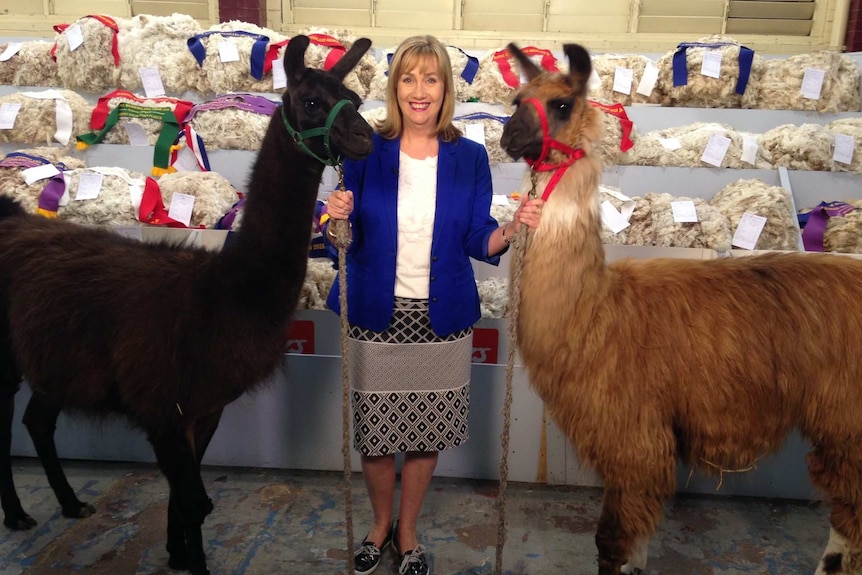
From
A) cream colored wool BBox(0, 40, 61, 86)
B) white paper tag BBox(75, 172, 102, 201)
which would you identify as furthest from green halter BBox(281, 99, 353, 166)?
cream colored wool BBox(0, 40, 61, 86)

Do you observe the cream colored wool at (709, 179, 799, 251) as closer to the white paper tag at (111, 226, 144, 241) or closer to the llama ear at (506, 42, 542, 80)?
the llama ear at (506, 42, 542, 80)

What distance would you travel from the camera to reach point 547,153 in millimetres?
1874

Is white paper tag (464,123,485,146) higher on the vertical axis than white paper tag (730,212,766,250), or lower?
higher

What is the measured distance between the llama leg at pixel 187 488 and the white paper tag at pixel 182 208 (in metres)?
1.49

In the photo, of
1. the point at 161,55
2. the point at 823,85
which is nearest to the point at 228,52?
the point at 161,55

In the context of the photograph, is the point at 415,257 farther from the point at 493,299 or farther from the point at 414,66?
the point at 493,299

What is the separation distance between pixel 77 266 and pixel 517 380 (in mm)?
1884

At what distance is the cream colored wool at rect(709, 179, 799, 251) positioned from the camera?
327 centimetres

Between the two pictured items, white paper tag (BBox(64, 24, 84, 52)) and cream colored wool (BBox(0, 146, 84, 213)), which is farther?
white paper tag (BBox(64, 24, 84, 52))

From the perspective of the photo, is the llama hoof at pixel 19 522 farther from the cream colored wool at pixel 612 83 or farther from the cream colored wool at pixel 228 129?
the cream colored wool at pixel 612 83

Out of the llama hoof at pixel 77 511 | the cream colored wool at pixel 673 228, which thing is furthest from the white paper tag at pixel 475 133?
the llama hoof at pixel 77 511

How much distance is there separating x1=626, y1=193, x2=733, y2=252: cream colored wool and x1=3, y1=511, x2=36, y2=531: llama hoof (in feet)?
10.2

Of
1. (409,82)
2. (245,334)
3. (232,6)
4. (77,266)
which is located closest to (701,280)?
(409,82)

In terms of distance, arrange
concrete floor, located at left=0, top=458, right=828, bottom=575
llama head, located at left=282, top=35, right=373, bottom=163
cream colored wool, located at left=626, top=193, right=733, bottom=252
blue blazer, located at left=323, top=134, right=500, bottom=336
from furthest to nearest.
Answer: cream colored wool, located at left=626, top=193, right=733, bottom=252, concrete floor, located at left=0, top=458, right=828, bottom=575, blue blazer, located at left=323, top=134, right=500, bottom=336, llama head, located at left=282, top=35, right=373, bottom=163
